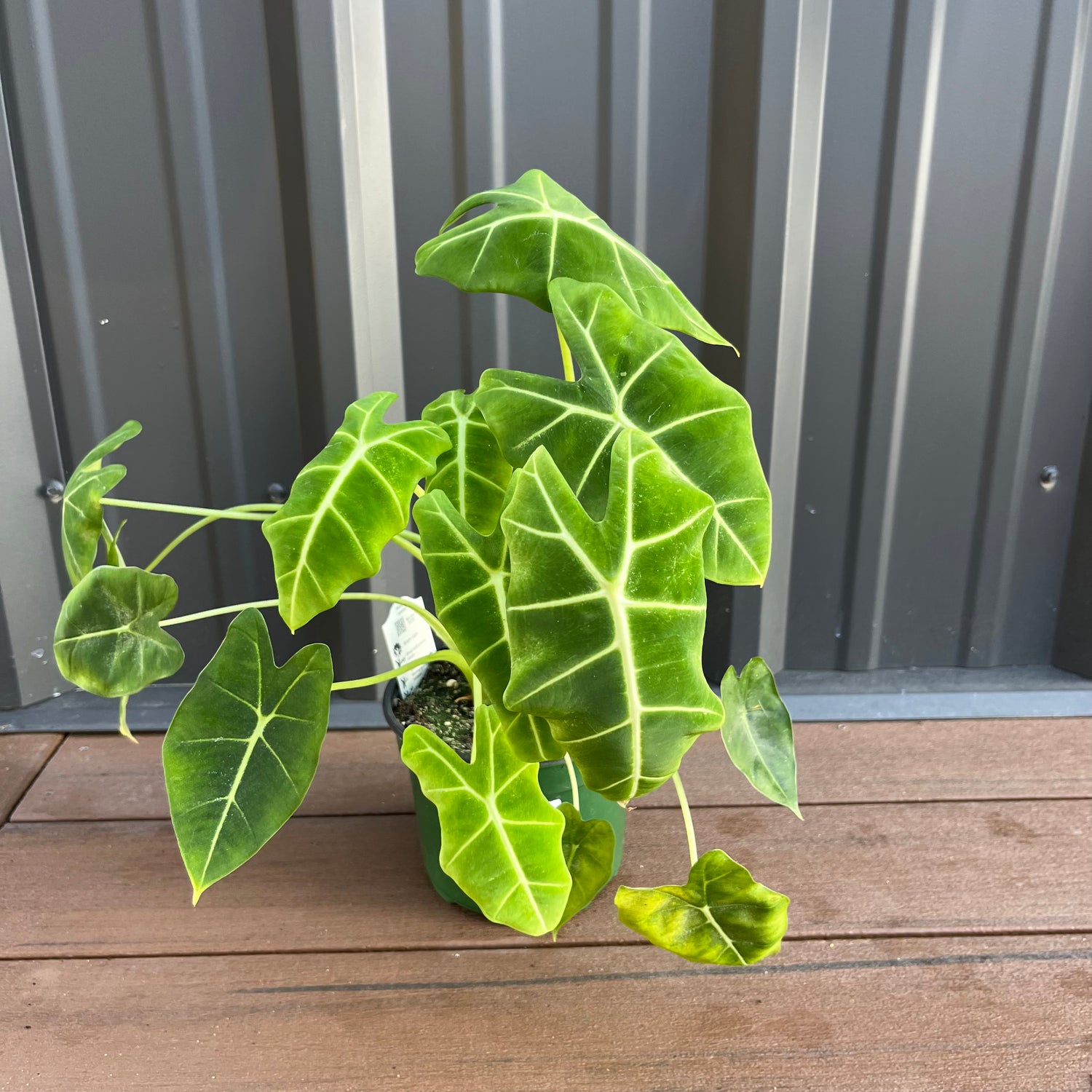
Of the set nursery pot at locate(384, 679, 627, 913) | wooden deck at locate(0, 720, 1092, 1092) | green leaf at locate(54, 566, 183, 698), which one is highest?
green leaf at locate(54, 566, 183, 698)

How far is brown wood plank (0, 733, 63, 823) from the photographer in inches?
42.0

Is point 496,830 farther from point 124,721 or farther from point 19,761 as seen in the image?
point 19,761

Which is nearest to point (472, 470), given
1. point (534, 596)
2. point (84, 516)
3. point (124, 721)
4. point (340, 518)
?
point (340, 518)

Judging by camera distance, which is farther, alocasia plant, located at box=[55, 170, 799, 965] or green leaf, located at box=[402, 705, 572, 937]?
green leaf, located at box=[402, 705, 572, 937]

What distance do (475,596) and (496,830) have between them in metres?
0.21

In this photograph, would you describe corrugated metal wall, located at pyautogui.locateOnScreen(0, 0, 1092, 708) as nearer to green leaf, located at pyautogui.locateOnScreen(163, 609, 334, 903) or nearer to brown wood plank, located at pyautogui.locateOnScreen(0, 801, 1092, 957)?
brown wood plank, located at pyautogui.locateOnScreen(0, 801, 1092, 957)

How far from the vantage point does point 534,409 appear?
65 cm

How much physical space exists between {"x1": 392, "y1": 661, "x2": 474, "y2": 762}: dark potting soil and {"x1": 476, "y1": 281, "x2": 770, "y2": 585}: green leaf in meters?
0.35

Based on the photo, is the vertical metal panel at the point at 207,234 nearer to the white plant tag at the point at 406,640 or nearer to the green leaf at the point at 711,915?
the white plant tag at the point at 406,640

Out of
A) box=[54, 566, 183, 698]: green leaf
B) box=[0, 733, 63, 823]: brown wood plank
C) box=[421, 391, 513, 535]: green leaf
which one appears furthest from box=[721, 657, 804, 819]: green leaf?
box=[0, 733, 63, 823]: brown wood plank

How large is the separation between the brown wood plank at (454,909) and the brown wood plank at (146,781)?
2 cm

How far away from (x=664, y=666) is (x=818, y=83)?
92 cm

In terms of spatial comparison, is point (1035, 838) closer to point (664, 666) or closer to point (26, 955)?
point (664, 666)

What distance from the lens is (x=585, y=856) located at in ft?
2.47
